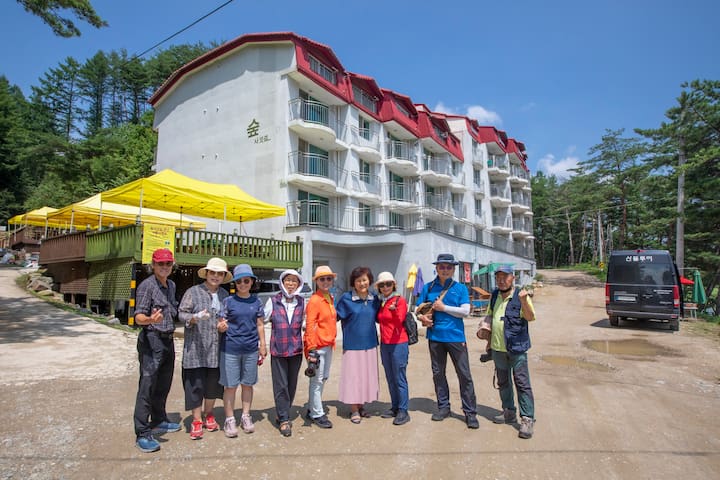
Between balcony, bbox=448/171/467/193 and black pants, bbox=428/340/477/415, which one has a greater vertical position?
balcony, bbox=448/171/467/193

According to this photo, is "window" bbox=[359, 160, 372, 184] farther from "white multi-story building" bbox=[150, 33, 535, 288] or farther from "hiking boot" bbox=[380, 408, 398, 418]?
"hiking boot" bbox=[380, 408, 398, 418]

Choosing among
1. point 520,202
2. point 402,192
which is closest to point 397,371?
point 402,192

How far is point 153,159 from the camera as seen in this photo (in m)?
30.0

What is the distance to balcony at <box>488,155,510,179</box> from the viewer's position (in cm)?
3741

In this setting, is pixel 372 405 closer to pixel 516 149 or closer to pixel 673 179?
pixel 673 179

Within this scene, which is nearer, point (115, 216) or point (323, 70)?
point (115, 216)

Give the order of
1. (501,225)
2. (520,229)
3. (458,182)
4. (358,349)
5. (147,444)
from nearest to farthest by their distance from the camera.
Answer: (147,444), (358,349), (458,182), (501,225), (520,229)

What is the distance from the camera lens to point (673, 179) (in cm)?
2269

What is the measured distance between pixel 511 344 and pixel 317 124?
16.9m

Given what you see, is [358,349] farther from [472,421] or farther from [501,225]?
[501,225]

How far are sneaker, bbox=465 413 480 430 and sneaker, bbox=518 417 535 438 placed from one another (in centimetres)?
43

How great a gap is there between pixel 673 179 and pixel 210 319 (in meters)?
27.3

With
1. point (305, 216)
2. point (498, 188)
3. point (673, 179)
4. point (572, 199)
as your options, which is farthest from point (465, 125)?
point (572, 199)

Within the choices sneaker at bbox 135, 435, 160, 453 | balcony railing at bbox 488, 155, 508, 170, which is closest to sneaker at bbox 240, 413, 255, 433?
sneaker at bbox 135, 435, 160, 453
